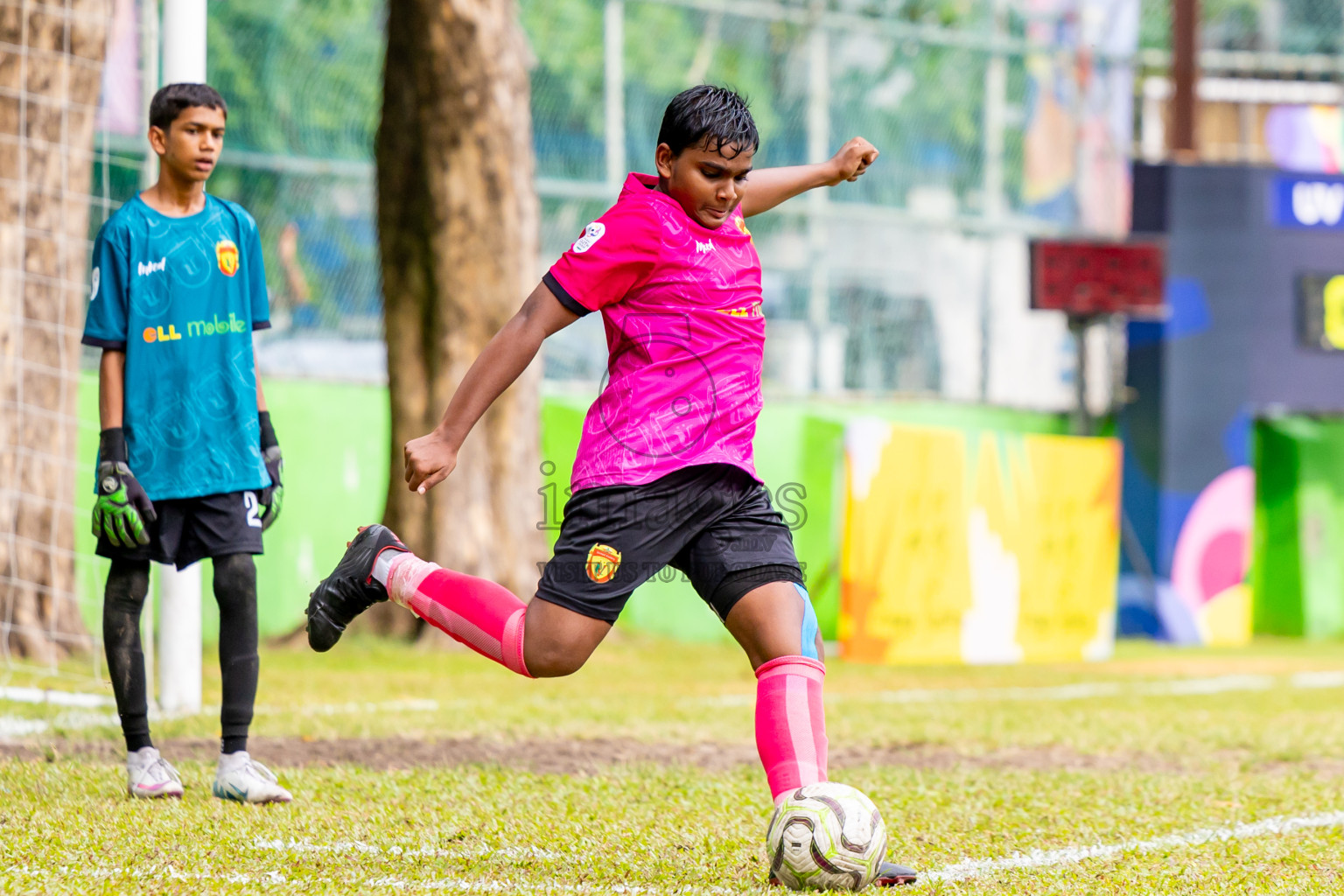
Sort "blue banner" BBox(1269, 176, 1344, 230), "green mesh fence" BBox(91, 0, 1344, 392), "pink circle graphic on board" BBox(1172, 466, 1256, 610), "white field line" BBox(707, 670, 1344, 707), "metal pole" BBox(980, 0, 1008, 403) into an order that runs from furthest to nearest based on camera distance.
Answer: "metal pole" BBox(980, 0, 1008, 403)
"pink circle graphic on board" BBox(1172, 466, 1256, 610)
"blue banner" BBox(1269, 176, 1344, 230)
"green mesh fence" BBox(91, 0, 1344, 392)
"white field line" BBox(707, 670, 1344, 707)

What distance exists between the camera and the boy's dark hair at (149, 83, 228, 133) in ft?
15.8

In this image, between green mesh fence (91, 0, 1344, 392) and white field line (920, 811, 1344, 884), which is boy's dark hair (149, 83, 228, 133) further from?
green mesh fence (91, 0, 1344, 392)

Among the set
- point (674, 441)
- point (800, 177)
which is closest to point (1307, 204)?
point (800, 177)

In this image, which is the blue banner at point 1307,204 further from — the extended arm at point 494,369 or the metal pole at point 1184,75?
the extended arm at point 494,369

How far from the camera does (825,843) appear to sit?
360 centimetres

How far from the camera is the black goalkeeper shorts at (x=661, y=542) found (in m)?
3.84

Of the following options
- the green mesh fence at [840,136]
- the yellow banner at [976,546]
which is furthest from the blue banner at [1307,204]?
the yellow banner at [976,546]

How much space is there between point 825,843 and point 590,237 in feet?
4.79

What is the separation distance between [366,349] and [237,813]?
8.73 metres

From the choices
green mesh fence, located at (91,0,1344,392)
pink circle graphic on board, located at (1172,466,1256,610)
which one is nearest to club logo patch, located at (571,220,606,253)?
green mesh fence, located at (91,0,1344,392)

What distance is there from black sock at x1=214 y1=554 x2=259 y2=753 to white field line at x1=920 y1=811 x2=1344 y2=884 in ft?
6.73

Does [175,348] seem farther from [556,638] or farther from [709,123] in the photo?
[709,123]

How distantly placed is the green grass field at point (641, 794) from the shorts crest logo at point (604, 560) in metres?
0.69

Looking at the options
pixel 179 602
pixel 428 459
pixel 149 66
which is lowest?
pixel 179 602
